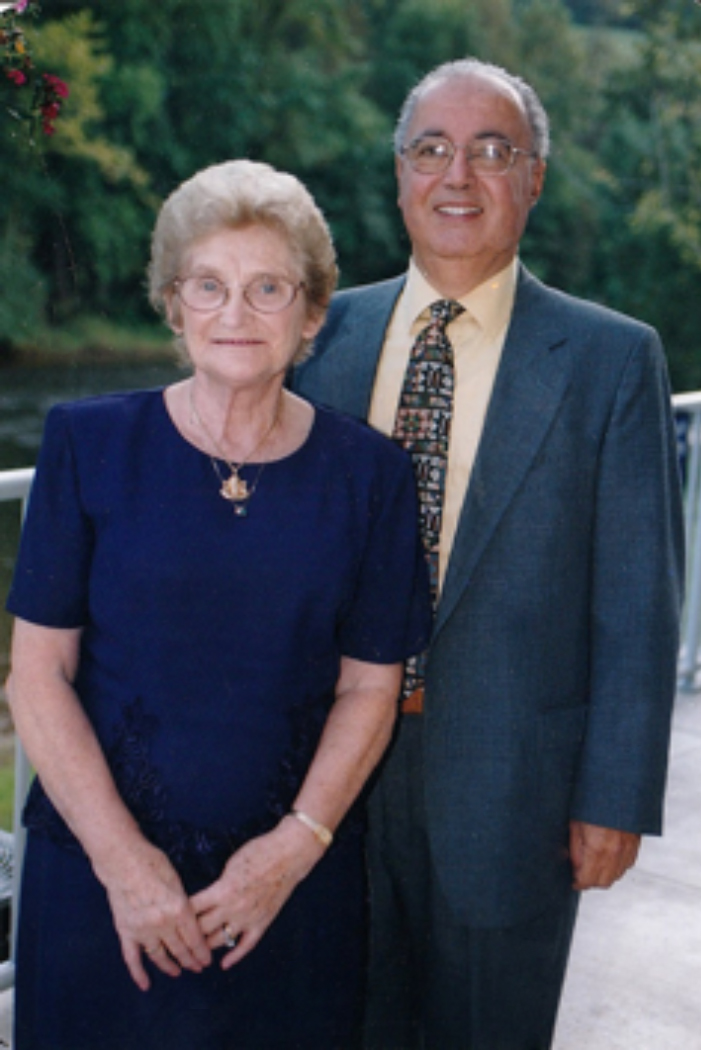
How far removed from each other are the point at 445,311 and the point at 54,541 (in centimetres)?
72

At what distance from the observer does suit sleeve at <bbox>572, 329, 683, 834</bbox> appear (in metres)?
1.65

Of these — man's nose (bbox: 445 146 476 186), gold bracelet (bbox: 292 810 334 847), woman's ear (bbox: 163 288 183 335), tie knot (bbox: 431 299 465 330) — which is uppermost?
man's nose (bbox: 445 146 476 186)

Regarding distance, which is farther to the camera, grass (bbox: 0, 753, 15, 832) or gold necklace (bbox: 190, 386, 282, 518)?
grass (bbox: 0, 753, 15, 832)

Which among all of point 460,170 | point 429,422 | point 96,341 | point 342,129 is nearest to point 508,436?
point 429,422

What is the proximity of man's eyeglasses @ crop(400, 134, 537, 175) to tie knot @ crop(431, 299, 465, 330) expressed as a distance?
188 millimetres

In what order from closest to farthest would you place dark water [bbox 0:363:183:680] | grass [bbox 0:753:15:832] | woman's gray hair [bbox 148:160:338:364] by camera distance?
woman's gray hair [bbox 148:160:338:364]
grass [bbox 0:753:15:832]
dark water [bbox 0:363:183:680]

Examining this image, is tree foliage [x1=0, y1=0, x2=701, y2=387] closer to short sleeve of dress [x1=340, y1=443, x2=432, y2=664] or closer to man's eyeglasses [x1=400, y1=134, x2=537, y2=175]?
man's eyeglasses [x1=400, y1=134, x2=537, y2=175]

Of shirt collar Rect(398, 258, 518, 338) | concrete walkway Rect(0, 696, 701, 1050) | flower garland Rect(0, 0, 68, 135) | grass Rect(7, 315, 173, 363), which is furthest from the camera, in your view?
grass Rect(7, 315, 173, 363)

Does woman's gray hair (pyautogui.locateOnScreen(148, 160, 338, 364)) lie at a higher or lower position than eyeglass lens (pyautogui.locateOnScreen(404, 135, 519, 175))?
lower

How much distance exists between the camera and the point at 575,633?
1706 millimetres

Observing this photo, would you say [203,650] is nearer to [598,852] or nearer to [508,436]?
[508,436]

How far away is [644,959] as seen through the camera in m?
2.75

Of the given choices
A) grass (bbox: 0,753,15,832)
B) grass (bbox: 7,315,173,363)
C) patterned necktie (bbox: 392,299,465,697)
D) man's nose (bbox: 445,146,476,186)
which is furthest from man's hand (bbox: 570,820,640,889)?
grass (bbox: 7,315,173,363)

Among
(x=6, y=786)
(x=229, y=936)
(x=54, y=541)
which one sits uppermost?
(x=54, y=541)
